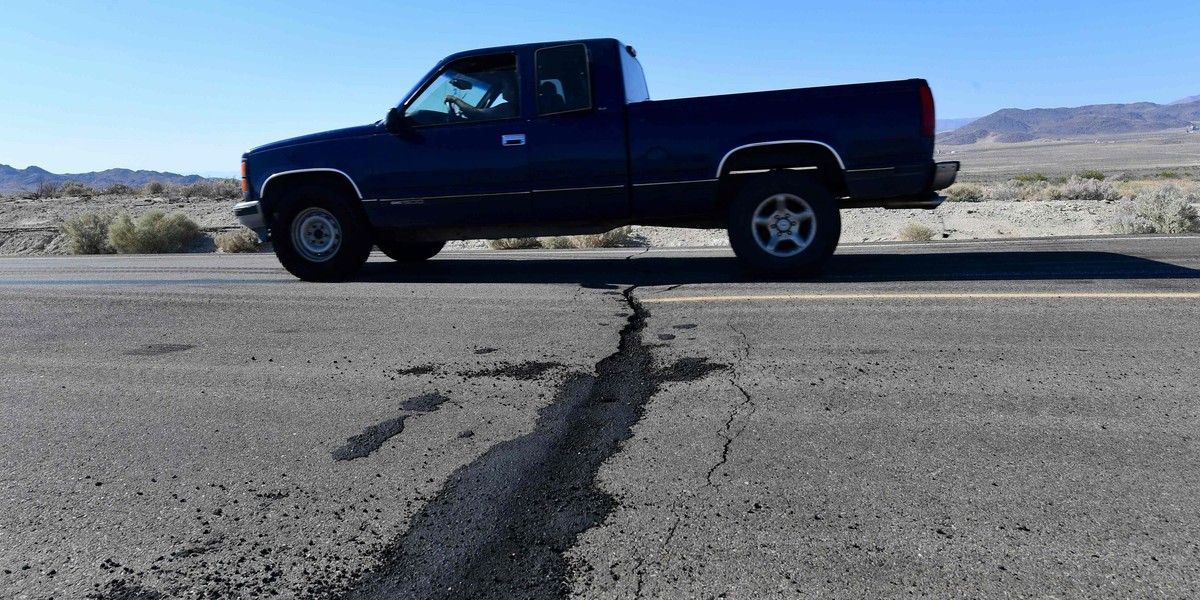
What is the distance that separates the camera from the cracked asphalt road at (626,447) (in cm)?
283

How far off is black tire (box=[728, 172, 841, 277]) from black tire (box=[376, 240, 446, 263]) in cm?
366

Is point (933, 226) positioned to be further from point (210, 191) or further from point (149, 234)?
point (210, 191)

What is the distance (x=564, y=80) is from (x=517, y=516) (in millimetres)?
5668

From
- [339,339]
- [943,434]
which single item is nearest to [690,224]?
[339,339]

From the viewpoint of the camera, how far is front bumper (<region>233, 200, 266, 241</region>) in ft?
29.7

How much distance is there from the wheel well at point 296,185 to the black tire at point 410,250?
1.08 m

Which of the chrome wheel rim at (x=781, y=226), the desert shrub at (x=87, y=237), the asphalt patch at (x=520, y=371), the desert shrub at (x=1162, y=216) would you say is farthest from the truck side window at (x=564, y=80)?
the desert shrub at (x=87, y=237)

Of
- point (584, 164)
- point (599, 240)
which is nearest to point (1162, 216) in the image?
point (599, 240)

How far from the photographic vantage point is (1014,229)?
61.2 ft

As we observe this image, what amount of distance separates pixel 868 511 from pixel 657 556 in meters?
0.76

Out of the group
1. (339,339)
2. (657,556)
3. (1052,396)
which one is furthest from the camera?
(339,339)

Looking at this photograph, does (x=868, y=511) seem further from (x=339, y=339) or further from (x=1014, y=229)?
(x=1014, y=229)

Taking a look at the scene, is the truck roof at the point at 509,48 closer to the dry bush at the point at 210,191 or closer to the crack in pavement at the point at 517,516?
the crack in pavement at the point at 517,516

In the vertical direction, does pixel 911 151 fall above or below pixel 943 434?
above
